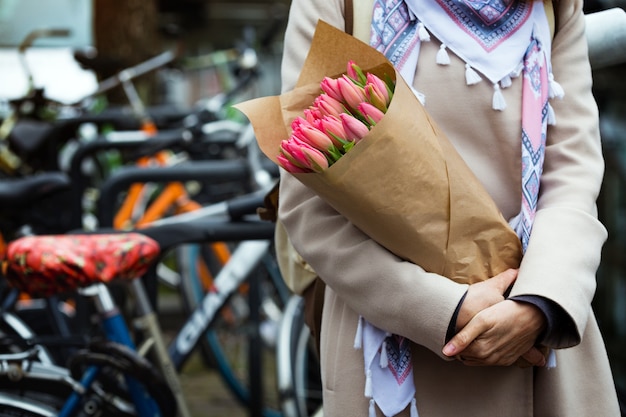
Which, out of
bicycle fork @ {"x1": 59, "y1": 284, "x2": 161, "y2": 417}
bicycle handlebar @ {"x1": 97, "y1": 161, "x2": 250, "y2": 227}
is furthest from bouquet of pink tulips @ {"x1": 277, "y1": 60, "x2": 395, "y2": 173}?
bicycle handlebar @ {"x1": 97, "y1": 161, "x2": 250, "y2": 227}

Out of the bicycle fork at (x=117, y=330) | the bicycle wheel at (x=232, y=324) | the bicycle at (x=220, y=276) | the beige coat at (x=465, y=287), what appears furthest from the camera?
the bicycle wheel at (x=232, y=324)

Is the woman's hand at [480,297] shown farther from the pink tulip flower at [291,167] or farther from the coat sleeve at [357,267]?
the pink tulip flower at [291,167]

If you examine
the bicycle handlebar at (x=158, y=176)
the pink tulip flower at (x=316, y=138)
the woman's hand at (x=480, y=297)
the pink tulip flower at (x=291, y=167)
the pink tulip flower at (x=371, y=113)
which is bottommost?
the bicycle handlebar at (x=158, y=176)

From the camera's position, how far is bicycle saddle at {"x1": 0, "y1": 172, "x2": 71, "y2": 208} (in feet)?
10.8

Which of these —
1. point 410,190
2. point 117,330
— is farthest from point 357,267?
point 117,330

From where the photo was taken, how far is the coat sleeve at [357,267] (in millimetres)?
1686

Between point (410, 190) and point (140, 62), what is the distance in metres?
6.52

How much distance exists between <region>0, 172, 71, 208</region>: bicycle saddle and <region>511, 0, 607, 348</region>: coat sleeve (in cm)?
193

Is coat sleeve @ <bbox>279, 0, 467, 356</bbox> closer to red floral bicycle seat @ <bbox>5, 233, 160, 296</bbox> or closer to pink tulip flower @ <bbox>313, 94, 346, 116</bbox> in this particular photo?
pink tulip flower @ <bbox>313, 94, 346, 116</bbox>

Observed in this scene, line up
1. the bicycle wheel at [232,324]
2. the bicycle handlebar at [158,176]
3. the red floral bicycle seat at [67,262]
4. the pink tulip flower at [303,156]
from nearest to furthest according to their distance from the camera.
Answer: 1. the pink tulip flower at [303,156]
2. the red floral bicycle seat at [67,262]
3. the bicycle handlebar at [158,176]
4. the bicycle wheel at [232,324]

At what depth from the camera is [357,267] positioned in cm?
176

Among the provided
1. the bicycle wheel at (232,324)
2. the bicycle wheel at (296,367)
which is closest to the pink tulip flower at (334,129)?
the bicycle wheel at (296,367)

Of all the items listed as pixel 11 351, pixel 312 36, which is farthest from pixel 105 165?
pixel 312 36

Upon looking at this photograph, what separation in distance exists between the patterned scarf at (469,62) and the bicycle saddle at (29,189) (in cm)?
178
